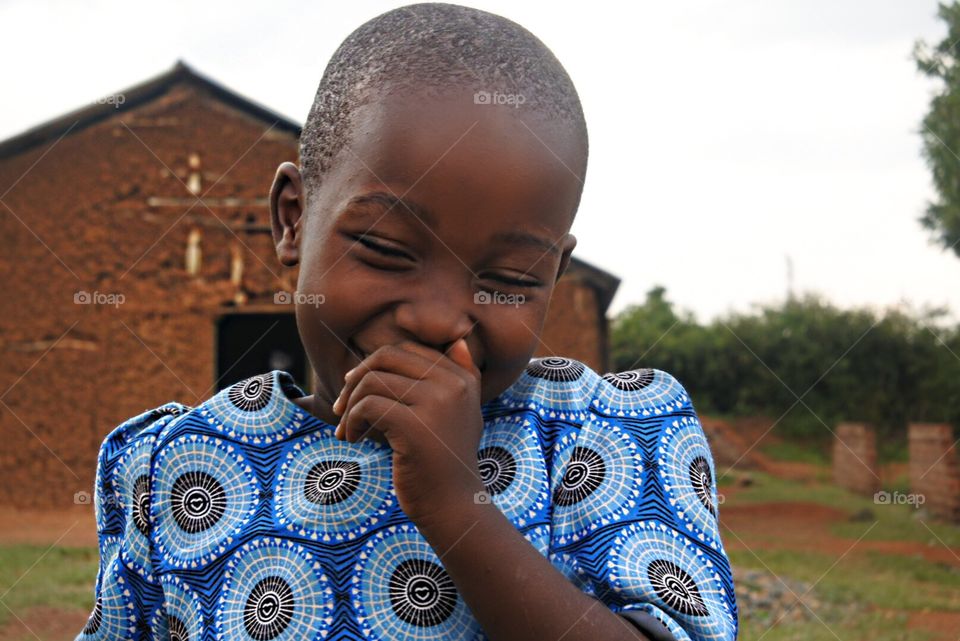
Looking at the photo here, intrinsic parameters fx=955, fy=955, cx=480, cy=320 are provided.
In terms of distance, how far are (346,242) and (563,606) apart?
1.69ft

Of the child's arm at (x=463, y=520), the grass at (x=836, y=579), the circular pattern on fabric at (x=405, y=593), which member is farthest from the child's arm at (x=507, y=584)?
the grass at (x=836, y=579)

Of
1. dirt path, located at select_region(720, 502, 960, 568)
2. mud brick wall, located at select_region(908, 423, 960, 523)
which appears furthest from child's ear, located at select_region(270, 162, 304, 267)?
mud brick wall, located at select_region(908, 423, 960, 523)

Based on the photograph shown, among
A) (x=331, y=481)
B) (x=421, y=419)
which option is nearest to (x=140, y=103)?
(x=331, y=481)

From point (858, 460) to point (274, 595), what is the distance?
631 inches

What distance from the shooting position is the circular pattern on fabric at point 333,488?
1.26 meters

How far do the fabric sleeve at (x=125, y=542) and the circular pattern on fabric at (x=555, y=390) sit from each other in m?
0.54

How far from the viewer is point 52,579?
283 inches

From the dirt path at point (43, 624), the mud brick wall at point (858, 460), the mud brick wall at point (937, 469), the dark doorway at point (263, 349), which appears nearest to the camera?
the dirt path at point (43, 624)

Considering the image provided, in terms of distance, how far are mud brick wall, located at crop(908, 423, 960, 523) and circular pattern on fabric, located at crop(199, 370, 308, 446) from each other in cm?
1196

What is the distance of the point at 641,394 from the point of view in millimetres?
1359

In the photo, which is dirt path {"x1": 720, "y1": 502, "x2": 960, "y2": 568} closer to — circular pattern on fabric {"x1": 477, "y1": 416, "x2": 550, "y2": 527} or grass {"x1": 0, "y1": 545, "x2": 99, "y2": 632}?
grass {"x1": 0, "y1": 545, "x2": 99, "y2": 632}

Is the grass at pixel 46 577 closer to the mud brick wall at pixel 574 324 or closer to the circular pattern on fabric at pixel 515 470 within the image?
the mud brick wall at pixel 574 324

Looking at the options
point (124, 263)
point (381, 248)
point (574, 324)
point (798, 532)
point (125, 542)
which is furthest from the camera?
point (798, 532)

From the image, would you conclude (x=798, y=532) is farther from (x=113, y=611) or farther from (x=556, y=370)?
(x=113, y=611)
